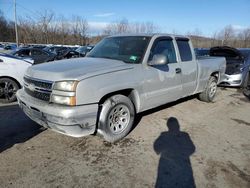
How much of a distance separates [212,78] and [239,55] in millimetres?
3438

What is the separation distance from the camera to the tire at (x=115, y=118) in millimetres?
3838

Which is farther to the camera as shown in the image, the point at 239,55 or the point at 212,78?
the point at 239,55

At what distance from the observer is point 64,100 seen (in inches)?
135

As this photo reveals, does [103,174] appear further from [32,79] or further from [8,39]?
[8,39]

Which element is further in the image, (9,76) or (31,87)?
(9,76)

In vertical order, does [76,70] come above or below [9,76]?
above

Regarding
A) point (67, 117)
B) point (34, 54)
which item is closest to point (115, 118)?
point (67, 117)

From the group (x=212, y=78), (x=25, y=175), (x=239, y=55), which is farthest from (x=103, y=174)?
(x=239, y=55)

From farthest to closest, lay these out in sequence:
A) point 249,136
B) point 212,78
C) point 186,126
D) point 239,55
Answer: point 239,55 → point 212,78 → point 186,126 → point 249,136

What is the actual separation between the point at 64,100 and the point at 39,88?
603 millimetres

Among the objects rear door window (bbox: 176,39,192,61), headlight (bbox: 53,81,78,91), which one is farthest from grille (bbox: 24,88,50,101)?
rear door window (bbox: 176,39,192,61)

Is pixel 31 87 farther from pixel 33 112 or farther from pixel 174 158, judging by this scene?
pixel 174 158

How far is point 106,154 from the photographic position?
375 centimetres

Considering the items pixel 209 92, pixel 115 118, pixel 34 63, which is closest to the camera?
pixel 115 118
